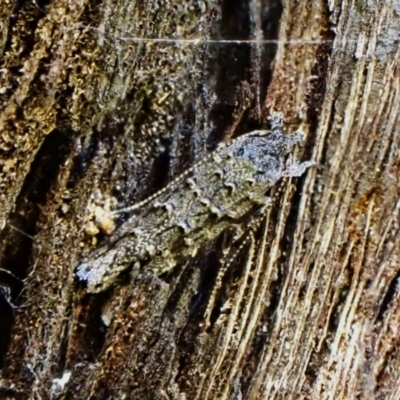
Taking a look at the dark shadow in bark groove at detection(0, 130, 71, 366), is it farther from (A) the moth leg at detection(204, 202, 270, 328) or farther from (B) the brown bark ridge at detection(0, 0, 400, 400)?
(A) the moth leg at detection(204, 202, 270, 328)

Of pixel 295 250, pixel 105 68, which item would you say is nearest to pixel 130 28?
pixel 105 68

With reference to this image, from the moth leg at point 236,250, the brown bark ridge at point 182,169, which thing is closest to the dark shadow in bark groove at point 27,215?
the brown bark ridge at point 182,169

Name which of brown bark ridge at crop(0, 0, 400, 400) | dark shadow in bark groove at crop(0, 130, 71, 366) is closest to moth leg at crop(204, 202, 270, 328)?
brown bark ridge at crop(0, 0, 400, 400)

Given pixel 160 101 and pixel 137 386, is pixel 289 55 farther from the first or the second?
pixel 137 386

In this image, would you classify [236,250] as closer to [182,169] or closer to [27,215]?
[182,169]

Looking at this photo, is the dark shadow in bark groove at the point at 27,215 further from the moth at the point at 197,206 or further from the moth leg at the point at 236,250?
the moth leg at the point at 236,250

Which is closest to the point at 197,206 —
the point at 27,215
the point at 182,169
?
the point at 182,169

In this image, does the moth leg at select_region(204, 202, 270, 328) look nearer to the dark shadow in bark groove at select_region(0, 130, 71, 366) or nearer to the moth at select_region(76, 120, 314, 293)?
the moth at select_region(76, 120, 314, 293)
